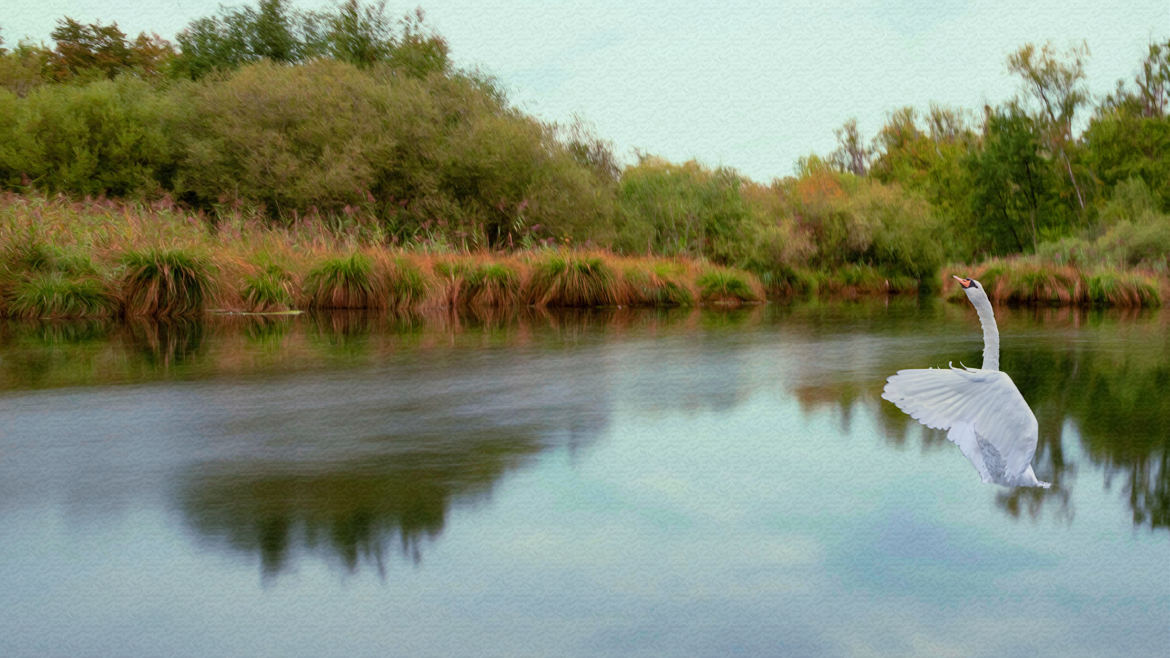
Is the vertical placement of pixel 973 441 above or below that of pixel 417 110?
below

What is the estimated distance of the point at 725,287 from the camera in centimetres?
1875

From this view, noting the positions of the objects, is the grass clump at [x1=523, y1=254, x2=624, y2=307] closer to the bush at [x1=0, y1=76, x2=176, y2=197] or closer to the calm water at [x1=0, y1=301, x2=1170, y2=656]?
the calm water at [x1=0, y1=301, x2=1170, y2=656]

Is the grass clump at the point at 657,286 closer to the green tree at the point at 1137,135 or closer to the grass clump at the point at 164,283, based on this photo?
the grass clump at the point at 164,283

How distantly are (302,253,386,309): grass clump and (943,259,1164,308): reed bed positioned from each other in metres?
12.4

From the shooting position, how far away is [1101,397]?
5824 millimetres

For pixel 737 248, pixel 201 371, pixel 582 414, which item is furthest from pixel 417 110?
pixel 582 414

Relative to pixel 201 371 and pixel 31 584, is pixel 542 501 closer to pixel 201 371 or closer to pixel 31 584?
pixel 31 584

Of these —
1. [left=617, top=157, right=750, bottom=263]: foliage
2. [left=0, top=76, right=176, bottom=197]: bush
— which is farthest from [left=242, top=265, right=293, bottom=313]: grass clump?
[left=617, top=157, right=750, bottom=263]: foliage

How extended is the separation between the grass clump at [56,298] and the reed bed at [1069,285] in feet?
52.8

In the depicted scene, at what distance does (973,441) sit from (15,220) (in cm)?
1320

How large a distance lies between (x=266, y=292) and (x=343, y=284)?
1140 mm

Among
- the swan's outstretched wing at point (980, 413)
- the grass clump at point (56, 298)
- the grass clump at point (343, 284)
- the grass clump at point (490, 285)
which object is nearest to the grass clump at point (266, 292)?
the grass clump at point (343, 284)

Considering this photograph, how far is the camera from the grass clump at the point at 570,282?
1559 cm

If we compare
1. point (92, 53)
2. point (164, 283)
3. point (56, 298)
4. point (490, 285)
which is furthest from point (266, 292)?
point (92, 53)
